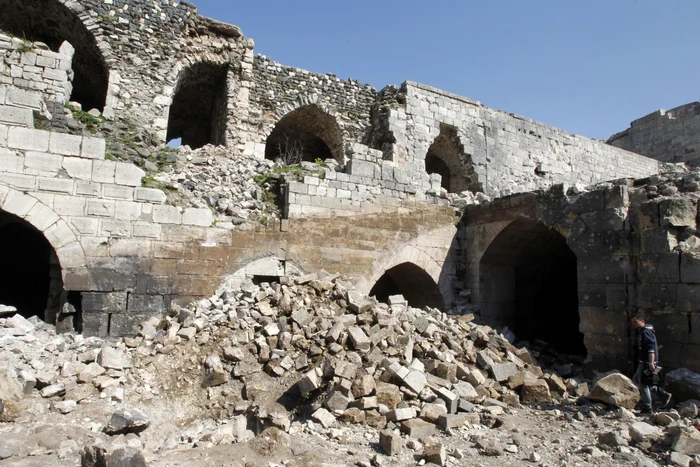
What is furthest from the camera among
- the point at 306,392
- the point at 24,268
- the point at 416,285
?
the point at 416,285

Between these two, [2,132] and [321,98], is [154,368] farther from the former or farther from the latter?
[321,98]

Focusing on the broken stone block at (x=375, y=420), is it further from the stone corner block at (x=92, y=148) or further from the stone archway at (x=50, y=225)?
the stone corner block at (x=92, y=148)

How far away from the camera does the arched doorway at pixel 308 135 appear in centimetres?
1229

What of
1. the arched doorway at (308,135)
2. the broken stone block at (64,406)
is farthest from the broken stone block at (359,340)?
the arched doorway at (308,135)

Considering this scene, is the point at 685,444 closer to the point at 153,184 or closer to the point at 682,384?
the point at 682,384

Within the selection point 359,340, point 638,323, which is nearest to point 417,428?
point 359,340

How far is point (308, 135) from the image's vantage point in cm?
1380

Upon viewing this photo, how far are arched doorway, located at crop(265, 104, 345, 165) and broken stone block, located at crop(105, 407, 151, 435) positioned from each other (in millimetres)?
7683

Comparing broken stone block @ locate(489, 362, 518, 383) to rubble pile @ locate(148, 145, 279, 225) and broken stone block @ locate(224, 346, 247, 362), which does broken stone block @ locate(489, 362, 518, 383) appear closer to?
broken stone block @ locate(224, 346, 247, 362)

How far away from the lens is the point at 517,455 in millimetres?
4184

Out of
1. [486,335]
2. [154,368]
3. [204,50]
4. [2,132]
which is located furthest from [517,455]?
[204,50]

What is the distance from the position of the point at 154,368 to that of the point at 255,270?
228 centimetres

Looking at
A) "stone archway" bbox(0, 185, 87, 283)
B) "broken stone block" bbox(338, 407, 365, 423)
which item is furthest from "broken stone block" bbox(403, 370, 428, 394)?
"stone archway" bbox(0, 185, 87, 283)

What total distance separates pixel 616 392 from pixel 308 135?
10.6 m
